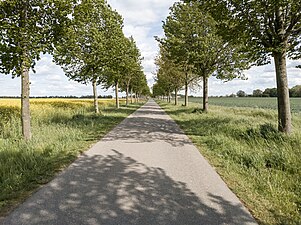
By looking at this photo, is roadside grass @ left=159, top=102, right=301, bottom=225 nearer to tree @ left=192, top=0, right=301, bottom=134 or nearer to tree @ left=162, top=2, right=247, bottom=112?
tree @ left=192, top=0, right=301, bottom=134

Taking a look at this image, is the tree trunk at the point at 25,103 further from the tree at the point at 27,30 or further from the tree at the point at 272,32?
the tree at the point at 272,32

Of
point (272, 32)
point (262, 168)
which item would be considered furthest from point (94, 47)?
point (262, 168)

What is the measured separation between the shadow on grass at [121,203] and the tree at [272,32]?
5.91 metres

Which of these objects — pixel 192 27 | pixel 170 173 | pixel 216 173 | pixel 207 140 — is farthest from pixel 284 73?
pixel 192 27

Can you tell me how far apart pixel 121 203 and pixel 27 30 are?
629 cm

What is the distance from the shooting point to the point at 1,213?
341cm

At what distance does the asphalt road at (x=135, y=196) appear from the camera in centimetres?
330

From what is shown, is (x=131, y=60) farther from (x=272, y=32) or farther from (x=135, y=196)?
(x=135, y=196)

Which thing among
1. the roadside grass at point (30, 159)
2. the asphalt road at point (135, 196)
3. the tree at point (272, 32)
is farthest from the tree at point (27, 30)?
the tree at point (272, 32)

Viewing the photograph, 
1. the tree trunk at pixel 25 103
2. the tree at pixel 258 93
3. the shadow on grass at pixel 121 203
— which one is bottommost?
the shadow on grass at pixel 121 203

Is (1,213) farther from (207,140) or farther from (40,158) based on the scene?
(207,140)

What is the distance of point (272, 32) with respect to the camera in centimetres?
855

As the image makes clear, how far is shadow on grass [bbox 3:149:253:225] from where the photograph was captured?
3.27 meters

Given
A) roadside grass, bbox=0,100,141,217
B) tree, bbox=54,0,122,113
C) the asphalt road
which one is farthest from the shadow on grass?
tree, bbox=54,0,122,113
